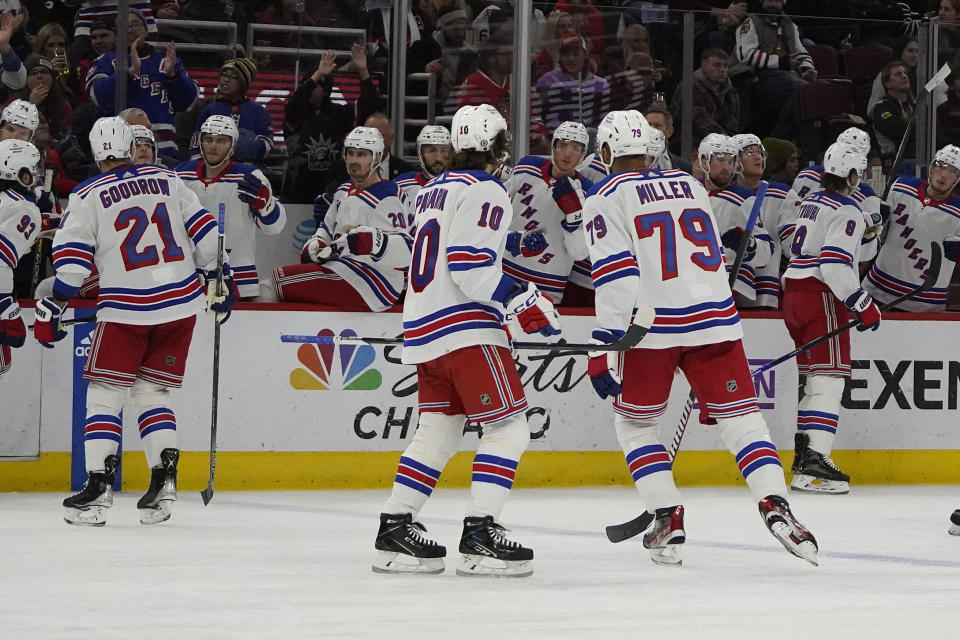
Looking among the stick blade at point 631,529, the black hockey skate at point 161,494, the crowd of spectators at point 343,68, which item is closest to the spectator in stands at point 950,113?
the crowd of spectators at point 343,68

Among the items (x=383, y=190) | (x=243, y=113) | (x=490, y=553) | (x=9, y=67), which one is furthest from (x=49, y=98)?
(x=490, y=553)

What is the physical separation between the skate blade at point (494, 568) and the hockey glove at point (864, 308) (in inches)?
122

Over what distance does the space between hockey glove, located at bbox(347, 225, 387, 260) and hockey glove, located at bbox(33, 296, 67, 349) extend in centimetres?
160

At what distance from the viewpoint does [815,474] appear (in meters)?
7.23

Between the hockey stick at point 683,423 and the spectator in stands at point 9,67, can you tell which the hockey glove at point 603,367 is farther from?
the spectator in stands at point 9,67

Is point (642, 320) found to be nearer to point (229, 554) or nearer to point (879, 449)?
point (229, 554)

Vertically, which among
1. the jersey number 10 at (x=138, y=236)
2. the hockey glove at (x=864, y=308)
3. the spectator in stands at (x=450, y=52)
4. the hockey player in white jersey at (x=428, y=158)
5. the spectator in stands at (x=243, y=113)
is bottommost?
the hockey glove at (x=864, y=308)

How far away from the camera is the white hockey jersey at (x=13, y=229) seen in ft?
20.7

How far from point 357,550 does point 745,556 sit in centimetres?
125

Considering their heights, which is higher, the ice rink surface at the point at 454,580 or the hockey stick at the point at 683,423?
the hockey stick at the point at 683,423

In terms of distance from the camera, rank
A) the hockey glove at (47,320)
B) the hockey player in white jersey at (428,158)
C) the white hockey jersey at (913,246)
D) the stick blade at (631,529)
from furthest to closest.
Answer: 1. the white hockey jersey at (913,246)
2. the hockey player in white jersey at (428,158)
3. the hockey glove at (47,320)
4. the stick blade at (631,529)

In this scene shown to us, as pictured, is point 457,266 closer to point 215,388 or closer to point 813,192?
point 215,388

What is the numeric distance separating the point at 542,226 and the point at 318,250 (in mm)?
1094

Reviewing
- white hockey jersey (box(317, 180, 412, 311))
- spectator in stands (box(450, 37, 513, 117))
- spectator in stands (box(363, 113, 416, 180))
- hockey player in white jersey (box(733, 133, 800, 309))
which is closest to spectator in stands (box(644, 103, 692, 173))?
hockey player in white jersey (box(733, 133, 800, 309))
